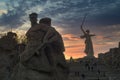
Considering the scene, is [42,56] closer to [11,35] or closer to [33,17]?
[33,17]

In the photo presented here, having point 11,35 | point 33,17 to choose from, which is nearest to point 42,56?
point 33,17

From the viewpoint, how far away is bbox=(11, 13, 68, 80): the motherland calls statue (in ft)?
38.6

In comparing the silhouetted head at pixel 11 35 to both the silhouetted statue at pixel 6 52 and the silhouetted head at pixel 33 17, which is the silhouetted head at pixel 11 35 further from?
the silhouetted head at pixel 33 17

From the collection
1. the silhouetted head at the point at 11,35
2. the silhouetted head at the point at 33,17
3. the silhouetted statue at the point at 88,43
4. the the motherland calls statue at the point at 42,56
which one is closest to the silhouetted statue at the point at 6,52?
the silhouetted head at the point at 11,35

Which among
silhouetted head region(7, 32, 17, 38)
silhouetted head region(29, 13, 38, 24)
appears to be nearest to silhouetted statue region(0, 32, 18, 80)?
silhouetted head region(7, 32, 17, 38)

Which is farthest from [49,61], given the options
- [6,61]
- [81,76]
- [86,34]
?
[86,34]

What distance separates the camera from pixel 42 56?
12.0 metres

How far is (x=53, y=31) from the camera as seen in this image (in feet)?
40.7

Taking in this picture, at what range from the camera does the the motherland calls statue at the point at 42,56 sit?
38.6 feet

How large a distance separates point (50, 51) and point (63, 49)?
20.2 inches

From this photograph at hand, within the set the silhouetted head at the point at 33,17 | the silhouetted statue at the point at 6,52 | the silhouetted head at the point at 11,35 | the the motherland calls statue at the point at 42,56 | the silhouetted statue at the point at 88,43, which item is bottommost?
the silhouetted statue at the point at 88,43

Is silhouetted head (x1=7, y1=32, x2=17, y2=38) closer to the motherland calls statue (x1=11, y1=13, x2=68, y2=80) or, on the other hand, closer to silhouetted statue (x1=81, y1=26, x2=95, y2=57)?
the motherland calls statue (x1=11, y1=13, x2=68, y2=80)

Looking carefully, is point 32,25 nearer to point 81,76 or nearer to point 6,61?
point 6,61

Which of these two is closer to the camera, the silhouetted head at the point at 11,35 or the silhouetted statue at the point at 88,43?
the silhouetted head at the point at 11,35
